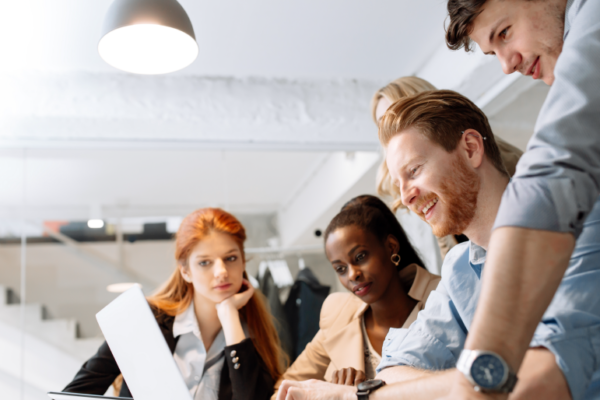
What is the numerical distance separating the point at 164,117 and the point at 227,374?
1.72m

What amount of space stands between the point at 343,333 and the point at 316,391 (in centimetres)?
69

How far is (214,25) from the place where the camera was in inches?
105

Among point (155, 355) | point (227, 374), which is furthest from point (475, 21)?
point (227, 374)

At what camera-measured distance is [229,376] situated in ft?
6.62

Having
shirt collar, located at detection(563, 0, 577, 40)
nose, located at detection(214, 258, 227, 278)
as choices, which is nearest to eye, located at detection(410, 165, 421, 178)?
shirt collar, located at detection(563, 0, 577, 40)

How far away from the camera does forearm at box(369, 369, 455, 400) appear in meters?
1.00

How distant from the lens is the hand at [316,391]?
123 cm

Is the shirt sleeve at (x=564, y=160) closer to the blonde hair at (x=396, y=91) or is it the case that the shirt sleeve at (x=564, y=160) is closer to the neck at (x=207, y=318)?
the blonde hair at (x=396, y=91)

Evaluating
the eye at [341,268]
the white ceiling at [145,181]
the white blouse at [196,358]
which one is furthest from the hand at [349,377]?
the white ceiling at [145,181]

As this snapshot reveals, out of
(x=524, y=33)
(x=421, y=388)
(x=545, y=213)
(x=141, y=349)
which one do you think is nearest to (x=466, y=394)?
(x=545, y=213)

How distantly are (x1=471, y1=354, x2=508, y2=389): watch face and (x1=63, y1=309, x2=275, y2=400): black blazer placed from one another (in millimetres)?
1449

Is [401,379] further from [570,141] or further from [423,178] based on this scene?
[570,141]

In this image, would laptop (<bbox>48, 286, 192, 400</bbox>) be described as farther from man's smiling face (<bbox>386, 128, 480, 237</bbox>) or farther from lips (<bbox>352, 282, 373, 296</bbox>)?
lips (<bbox>352, 282, 373, 296</bbox>)

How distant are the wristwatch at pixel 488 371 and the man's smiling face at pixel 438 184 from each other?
63cm
